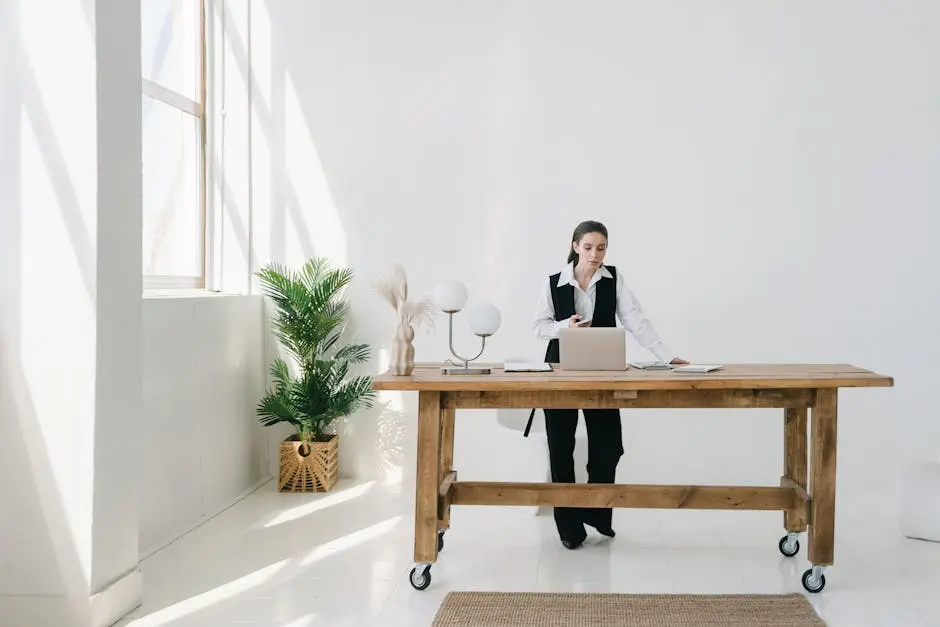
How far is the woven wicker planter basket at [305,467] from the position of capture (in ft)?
17.8

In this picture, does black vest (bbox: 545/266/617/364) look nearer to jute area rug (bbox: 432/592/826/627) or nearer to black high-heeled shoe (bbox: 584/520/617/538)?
black high-heeled shoe (bbox: 584/520/617/538)

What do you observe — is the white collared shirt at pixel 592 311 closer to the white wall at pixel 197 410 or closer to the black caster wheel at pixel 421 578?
the black caster wheel at pixel 421 578

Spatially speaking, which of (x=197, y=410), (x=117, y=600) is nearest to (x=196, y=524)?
(x=197, y=410)

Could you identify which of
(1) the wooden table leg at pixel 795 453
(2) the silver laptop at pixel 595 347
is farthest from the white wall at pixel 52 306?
(1) the wooden table leg at pixel 795 453

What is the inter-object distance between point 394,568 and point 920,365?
330cm

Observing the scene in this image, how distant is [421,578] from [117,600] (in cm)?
114

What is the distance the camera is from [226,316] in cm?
518

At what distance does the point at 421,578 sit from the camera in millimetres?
3717

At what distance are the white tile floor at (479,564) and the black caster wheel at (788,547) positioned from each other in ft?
0.11

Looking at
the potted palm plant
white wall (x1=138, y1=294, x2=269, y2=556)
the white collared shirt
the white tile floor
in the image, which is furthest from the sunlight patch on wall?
the white collared shirt

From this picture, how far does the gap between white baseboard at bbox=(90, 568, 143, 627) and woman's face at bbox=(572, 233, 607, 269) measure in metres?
2.33

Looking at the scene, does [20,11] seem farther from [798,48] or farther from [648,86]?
[798,48]

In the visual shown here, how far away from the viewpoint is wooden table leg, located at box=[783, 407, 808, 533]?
4.07 meters

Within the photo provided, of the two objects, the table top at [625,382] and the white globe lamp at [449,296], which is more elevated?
the white globe lamp at [449,296]
